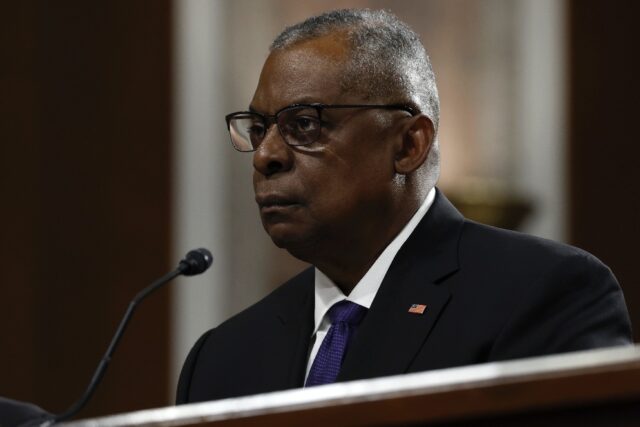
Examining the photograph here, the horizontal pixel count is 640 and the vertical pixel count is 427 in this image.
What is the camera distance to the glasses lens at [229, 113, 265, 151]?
2.79m

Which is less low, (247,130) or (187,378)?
(247,130)

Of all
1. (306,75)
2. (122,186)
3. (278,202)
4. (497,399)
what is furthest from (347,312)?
(122,186)

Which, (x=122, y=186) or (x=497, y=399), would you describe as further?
(x=122, y=186)

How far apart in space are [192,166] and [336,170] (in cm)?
305

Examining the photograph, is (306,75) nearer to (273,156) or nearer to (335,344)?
(273,156)

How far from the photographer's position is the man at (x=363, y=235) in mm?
2539

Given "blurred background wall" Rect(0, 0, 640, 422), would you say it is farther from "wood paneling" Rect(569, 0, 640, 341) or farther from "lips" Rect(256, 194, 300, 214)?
"lips" Rect(256, 194, 300, 214)

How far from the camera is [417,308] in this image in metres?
2.62

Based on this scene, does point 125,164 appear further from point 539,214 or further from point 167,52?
point 539,214

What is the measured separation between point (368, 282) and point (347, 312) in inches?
Answer: 3.2

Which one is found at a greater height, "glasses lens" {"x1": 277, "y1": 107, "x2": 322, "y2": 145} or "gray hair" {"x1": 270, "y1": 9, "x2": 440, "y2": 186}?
"gray hair" {"x1": 270, "y1": 9, "x2": 440, "y2": 186}

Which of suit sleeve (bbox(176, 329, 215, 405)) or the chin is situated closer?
the chin

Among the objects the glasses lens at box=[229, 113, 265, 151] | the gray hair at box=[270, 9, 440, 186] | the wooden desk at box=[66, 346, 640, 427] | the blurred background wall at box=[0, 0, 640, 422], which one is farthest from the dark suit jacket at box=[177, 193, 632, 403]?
the blurred background wall at box=[0, 0, 640, 422]

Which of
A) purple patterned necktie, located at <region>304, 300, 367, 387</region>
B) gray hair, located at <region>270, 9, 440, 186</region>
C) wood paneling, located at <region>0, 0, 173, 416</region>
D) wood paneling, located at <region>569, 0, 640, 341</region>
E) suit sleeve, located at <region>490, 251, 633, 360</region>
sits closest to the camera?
suit sleeve, located at <region>490, 251, 633, 360</region>
